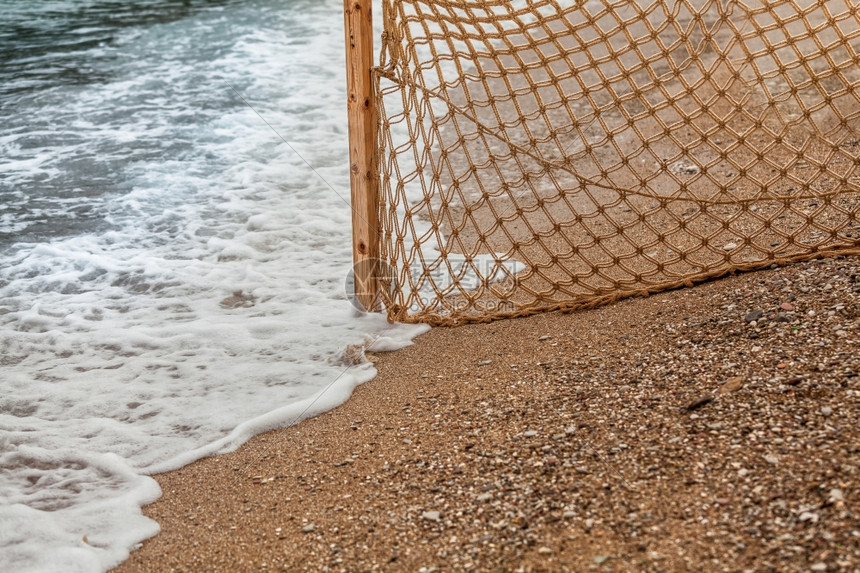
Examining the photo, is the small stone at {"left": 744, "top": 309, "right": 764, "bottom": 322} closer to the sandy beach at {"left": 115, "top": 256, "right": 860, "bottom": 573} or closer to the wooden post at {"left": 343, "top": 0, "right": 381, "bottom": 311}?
the sandy beach at {"left": 115, "top": 256, "right": 860, "bottom": 573}

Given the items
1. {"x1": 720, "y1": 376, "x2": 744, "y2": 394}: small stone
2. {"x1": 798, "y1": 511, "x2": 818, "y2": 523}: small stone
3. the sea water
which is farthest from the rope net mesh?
{"x1": 798, "y1": 511, "x2": 818, "y2": 523}: small stone

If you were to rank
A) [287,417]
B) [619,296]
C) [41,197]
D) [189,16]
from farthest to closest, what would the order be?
[189,16], [41,197], [619,296], [287,417]

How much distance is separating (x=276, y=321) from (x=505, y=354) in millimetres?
1067

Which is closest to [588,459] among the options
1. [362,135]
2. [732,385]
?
[732,385]

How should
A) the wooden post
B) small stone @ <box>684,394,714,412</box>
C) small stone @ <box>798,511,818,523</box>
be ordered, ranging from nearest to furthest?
small stone @ <box>798,511,818,523</box> < small stone @ <box>684,394,714,412</box> < the wooden post

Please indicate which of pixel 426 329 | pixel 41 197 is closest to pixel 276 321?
pixel 426 329

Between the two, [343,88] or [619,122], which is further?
[343,88]

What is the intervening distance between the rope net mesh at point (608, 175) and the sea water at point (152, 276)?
48cm

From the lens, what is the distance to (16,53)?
7.38 metres

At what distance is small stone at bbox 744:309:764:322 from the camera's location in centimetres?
208

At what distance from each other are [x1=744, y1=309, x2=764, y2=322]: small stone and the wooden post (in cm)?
120

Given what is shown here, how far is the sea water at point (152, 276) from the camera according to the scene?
2166 millimetres

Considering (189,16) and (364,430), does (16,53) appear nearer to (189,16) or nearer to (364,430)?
(189,16)

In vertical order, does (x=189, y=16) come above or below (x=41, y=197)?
above
